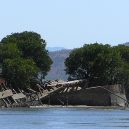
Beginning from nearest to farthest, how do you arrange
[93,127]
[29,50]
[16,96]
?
[93,127] < [16,96] < [29,50]

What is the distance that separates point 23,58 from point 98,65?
16231 millimetres

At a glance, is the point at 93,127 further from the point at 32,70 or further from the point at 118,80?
the point at 118,80

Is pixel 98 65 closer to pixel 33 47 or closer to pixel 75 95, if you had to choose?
pixel 75 95

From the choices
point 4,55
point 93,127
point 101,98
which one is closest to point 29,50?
point 4,55

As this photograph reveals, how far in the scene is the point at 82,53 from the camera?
188125 millimetres

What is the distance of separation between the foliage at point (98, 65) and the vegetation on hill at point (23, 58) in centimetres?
675

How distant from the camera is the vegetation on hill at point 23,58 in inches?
6585

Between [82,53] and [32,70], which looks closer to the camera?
[32,70]

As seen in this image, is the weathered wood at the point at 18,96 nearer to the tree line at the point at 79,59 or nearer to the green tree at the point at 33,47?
the tree line at the point at 79,59

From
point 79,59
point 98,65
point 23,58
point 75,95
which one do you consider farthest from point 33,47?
point 75,95

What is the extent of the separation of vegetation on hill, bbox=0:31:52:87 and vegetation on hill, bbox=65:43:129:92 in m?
6.77

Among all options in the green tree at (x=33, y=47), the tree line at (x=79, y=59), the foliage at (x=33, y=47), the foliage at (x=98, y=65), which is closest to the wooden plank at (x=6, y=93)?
the tree line at (x=79, y=59)

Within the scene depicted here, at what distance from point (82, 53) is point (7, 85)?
25667 millimetres

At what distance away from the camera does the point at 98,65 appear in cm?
18412
